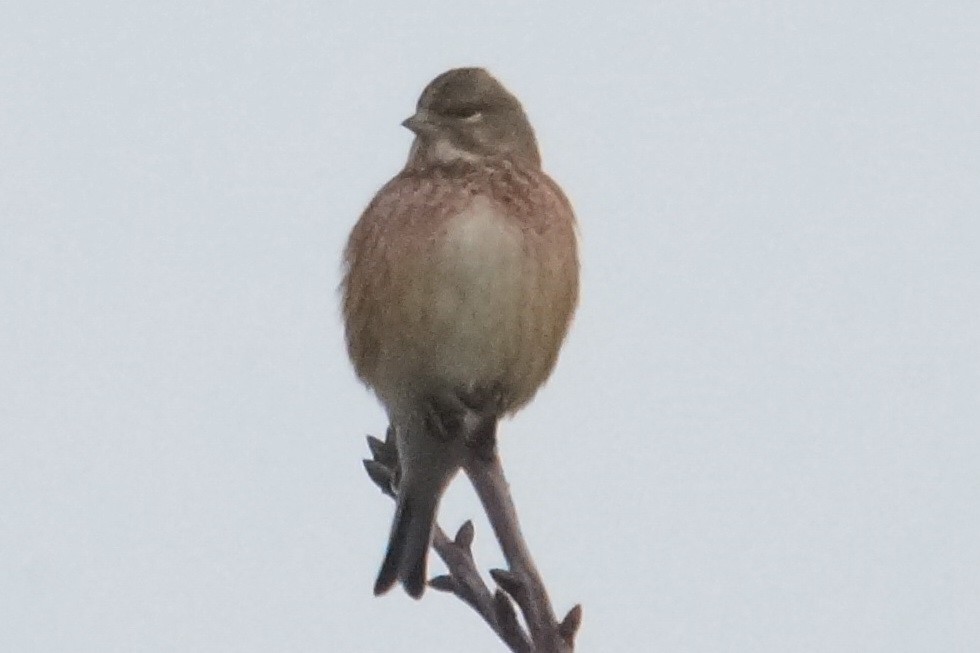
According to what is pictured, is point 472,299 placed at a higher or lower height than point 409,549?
higher

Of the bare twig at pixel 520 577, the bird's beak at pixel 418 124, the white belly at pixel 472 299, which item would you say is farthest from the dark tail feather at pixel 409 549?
the bird's beak at pixel 418 124

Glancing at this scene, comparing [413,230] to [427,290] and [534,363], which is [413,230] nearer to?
[427,290]

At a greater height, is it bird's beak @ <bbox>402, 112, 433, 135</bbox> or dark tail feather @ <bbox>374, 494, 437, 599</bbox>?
bird's beak @ <bbox>402, 112, 433, 135</bbox>

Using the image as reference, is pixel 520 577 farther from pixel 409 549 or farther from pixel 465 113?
pixel 465 113

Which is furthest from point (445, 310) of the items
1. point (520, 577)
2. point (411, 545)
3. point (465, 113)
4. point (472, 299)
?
point (520, 577)

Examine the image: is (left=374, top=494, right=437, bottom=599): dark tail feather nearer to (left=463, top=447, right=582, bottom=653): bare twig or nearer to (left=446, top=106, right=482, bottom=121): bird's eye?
(left=463, top=447, right=582, bottom=653): bare twig

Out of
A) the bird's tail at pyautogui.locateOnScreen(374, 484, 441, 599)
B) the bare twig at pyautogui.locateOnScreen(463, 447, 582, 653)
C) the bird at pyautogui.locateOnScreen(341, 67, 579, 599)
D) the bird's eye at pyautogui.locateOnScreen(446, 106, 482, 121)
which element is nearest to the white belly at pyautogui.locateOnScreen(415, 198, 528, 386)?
the bird at pyautogui.locateOnScreen(341, 67, 579, 599)

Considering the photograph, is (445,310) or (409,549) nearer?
(445,310)

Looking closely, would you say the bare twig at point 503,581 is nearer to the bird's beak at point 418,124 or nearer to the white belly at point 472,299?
the white belly at point 472,299

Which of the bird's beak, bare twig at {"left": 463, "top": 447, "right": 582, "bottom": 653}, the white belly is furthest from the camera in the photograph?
the bird's beak
